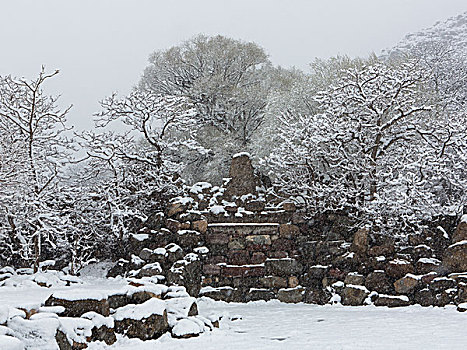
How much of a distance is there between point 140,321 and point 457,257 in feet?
19.4

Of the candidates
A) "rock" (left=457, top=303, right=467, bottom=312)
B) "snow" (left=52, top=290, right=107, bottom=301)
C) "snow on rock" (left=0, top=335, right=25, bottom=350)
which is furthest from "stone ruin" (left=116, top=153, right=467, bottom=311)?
"snow on rock" (left=0, top=335, right=25, bottom=350)

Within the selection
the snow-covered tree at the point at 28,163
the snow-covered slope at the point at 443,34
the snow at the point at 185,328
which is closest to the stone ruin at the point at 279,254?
the snow-covered tree at the point at 28,163

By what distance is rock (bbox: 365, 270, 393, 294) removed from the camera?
838 centimetres

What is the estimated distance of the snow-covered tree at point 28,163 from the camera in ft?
30.5

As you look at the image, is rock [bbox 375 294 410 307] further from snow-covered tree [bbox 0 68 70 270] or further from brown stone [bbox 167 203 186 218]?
snow-covered tree [bbox 0 68 70 270]

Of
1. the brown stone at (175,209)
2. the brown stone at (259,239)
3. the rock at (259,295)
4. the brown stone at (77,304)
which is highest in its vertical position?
the brown stone at (175,209)

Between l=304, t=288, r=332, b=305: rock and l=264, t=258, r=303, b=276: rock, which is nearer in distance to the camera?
l=304, t=288, r=332, b=305: rock

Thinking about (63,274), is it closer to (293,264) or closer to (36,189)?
(36,189)

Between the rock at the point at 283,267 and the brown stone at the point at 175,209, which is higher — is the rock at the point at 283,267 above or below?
below

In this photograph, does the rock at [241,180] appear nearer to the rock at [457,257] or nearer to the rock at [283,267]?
the rock at [283,267]

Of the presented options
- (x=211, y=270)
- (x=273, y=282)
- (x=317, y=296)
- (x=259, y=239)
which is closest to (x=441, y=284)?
(x=317, y=296)

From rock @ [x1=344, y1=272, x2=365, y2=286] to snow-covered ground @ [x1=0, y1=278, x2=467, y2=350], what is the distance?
1.85 feet

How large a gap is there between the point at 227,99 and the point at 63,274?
29.9 ft

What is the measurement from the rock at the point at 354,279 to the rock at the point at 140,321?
14.2 feet
